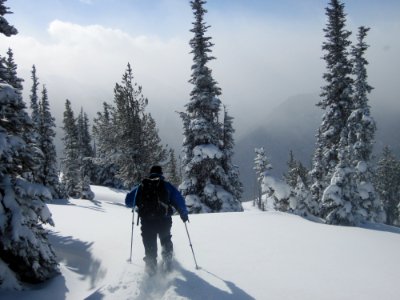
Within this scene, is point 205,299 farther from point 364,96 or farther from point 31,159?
point 364,96

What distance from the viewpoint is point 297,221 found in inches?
555

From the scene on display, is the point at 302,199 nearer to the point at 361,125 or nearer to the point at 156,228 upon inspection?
the point at 361,125

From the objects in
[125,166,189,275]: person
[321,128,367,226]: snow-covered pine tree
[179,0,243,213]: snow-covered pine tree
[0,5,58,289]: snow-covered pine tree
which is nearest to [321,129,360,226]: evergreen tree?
[321,128,367,226]: snow-covered pine tree

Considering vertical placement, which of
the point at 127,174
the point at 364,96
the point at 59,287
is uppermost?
the point at 364,96

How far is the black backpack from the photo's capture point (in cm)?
846

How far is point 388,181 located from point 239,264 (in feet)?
206

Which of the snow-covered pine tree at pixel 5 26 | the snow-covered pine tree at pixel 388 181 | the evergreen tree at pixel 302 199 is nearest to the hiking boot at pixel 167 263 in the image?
the snow-covered pine tree at pixel 5 26

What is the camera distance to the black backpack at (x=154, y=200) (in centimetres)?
846

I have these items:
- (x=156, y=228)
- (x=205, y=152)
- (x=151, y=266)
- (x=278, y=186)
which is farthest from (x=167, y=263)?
(x=205, y=152)

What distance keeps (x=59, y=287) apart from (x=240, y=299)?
4778 millimetres

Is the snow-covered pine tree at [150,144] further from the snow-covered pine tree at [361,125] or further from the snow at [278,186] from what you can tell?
the snow-covered pine tree at [361,125]

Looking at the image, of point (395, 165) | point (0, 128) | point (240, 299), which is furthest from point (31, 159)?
point (395, 165)

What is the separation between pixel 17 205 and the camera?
8500 millimetres

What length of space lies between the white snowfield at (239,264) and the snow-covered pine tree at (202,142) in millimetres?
11385
